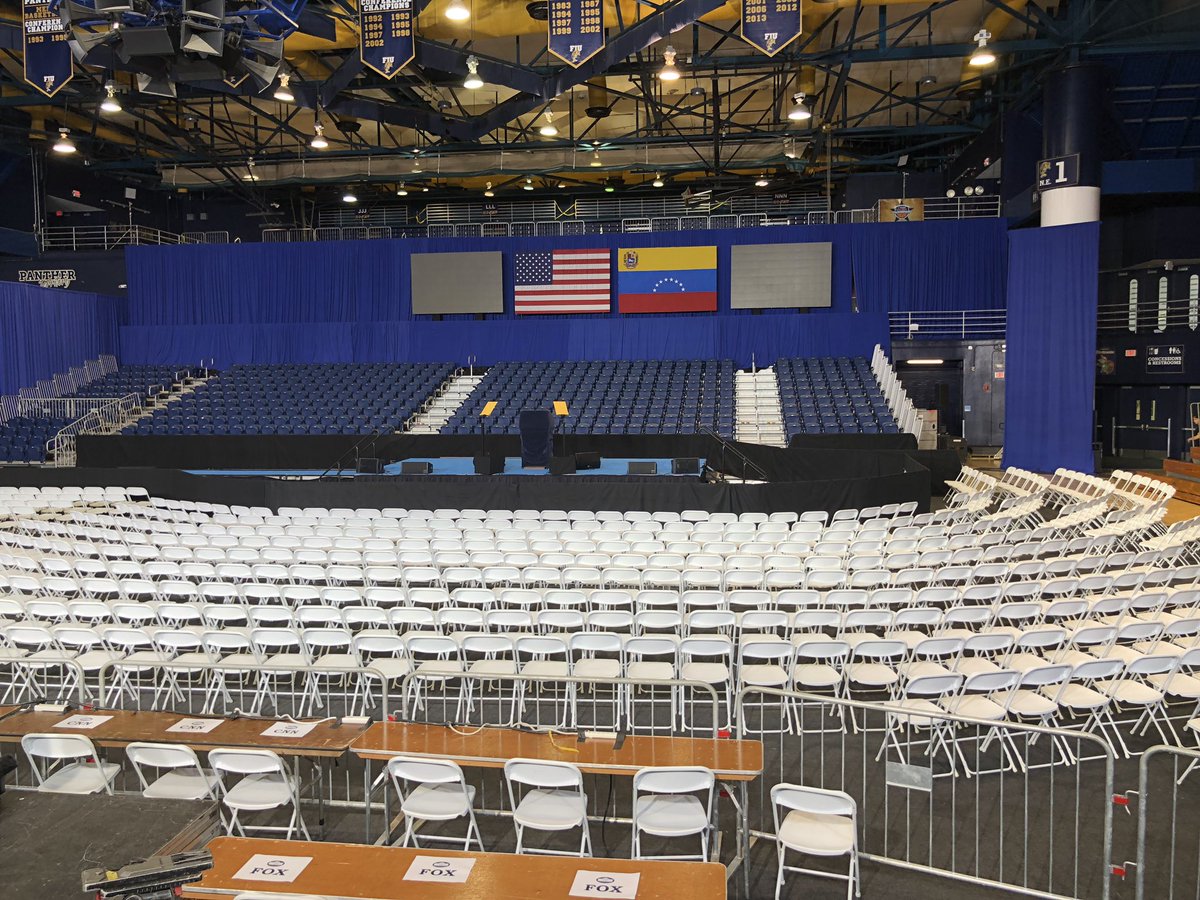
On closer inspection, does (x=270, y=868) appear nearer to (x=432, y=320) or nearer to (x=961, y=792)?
(x=961, y=792)

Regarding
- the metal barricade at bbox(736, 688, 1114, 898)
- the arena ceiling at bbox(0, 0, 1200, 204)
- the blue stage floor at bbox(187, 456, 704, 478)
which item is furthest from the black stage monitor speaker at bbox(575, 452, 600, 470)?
the metal barricade at bbox(736, 688, 1114, 898)

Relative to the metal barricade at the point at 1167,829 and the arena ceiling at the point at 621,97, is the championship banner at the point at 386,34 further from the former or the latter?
the metal barricade at the point at 1167,829

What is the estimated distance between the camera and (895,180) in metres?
31.5

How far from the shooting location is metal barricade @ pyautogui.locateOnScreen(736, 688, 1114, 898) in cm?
470

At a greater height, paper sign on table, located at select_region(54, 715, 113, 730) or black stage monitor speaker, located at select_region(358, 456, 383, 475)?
black stage monitor speaker, located at select_region(358, 456, 383, 475)

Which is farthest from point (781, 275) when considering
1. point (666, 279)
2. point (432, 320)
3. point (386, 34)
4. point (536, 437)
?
point (386, 34)

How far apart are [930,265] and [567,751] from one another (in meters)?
Answer: 25.3

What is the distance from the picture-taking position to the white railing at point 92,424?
22.7m

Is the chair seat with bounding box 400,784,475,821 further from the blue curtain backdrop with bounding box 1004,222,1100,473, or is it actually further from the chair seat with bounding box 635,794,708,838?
the blue curtain backdrop with bounding box 1004,222,1100,473

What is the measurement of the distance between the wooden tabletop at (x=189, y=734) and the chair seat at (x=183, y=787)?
0.77ft

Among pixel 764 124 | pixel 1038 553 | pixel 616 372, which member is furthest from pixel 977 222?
pixel 1038 553

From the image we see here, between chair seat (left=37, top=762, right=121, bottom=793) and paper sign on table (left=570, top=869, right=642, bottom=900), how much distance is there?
311 centimetres

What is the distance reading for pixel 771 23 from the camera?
14.4 m

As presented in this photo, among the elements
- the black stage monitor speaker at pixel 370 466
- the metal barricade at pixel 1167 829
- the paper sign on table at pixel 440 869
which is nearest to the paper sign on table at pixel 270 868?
the paper sign on table at pixel 440 869
